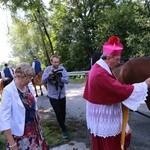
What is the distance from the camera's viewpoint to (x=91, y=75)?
14.3 ft

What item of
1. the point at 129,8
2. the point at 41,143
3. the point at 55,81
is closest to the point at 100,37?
the point at 129,8

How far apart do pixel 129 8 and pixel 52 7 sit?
9374 mm

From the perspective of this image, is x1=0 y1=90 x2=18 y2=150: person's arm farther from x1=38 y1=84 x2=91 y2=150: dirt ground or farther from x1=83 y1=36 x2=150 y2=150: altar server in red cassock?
x1=38 y1=84 x2=91 y2=150: dirt ground

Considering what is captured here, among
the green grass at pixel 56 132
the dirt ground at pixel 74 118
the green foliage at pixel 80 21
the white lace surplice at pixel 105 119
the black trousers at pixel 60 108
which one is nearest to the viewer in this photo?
the white lace surplice at pixel 105 119

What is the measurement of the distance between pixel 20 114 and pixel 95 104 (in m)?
0.91

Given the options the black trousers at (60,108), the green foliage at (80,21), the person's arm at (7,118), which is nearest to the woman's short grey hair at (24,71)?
the person's arm at (7,118)

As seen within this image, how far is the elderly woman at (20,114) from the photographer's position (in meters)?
4.24

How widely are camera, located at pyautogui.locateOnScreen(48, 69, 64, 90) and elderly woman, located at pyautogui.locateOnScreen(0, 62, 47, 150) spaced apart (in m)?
3.05

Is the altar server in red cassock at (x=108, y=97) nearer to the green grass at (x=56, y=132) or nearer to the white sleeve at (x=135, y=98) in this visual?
the white sleeve at (x=135, y=98)

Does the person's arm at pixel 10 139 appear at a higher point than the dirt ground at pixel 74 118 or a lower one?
higher

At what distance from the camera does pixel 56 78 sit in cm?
765

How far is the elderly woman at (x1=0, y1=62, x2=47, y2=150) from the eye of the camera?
13.9ft

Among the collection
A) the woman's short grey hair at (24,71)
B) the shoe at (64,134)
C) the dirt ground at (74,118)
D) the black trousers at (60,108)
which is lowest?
the dirt ground at (74,118)

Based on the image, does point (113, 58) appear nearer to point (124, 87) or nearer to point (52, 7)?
point (124, 87)
